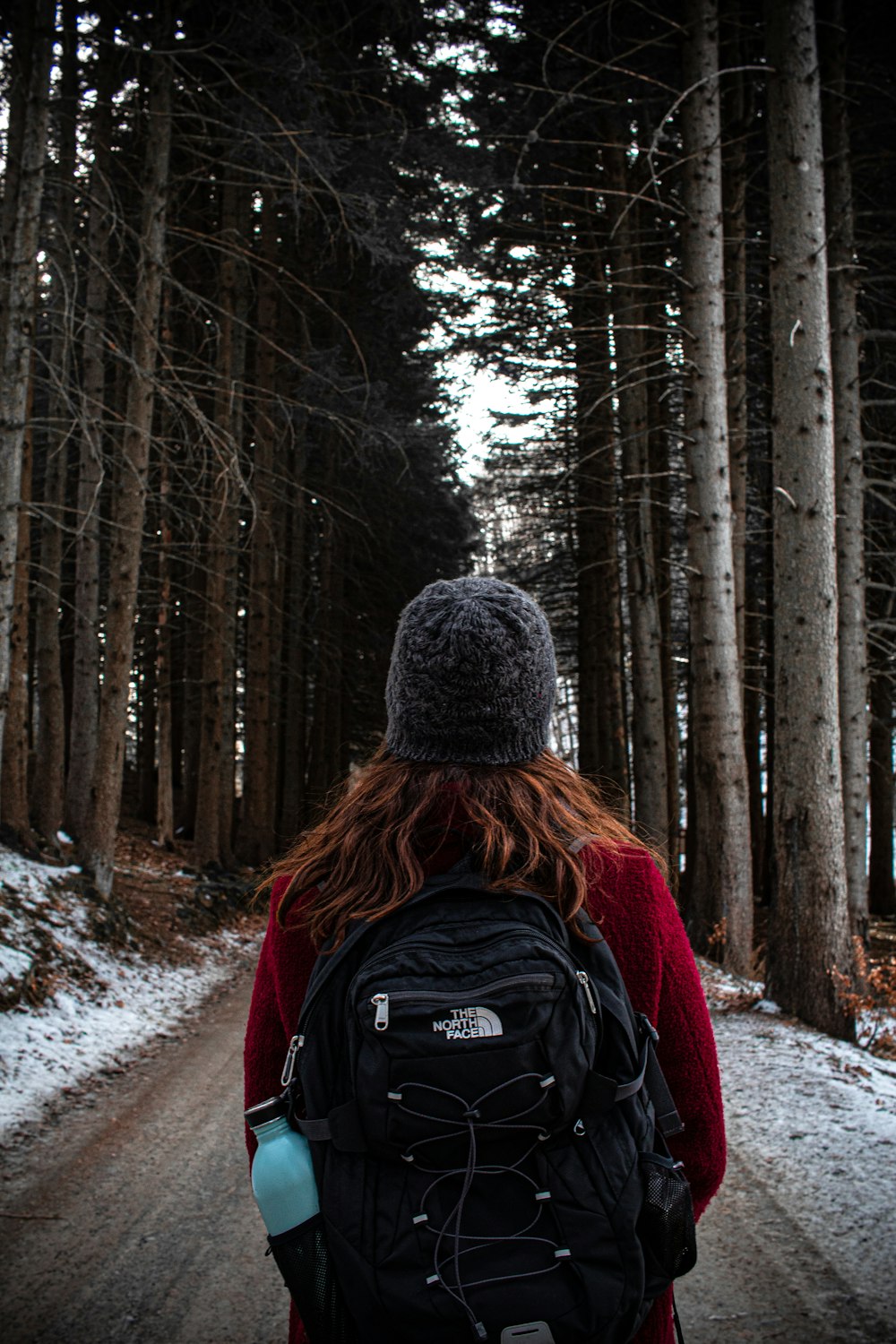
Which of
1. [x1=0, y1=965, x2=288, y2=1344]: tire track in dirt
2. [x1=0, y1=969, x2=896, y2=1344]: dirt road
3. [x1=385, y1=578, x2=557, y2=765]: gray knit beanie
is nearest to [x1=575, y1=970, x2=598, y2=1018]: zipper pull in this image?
[x1=385, y1=578, x2=557, y2=765]: gray knit beanie

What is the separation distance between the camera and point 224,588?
14.5 metres

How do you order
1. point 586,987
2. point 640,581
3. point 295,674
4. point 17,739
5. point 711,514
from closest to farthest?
point 586,987
point 711,514
point 17,739
point 640,581
point 295,674

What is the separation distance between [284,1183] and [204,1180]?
11.6 feet

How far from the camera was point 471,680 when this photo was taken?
→ 171cm

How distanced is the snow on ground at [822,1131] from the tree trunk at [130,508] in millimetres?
6476

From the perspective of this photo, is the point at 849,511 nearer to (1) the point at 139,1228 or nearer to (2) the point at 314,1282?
(1) the point at 139,1228

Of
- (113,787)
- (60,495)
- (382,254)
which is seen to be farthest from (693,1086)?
(60,495)

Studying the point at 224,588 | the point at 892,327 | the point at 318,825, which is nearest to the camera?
the point at 318,825

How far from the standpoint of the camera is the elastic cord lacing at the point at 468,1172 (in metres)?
1.37

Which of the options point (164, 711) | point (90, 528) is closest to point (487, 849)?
point (90, 528)

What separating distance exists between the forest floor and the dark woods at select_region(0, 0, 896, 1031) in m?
1.71

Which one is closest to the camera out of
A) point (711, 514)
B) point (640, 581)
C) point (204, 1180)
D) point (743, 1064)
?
point (204, 1180)

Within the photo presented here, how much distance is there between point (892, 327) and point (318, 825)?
13.4 meters

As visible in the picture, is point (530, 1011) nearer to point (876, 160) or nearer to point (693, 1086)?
point (693, 1086)
